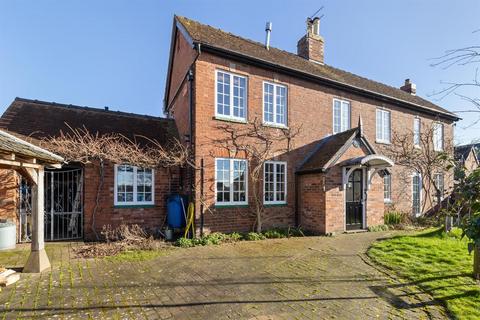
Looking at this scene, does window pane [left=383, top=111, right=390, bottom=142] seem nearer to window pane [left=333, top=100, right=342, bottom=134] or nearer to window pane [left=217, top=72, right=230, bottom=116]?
window pane [left=333, top=100, right=342, bottom=134]

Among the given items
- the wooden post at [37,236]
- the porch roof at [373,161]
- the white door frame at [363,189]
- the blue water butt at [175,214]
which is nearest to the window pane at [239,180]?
the blue water butt at [175,214]

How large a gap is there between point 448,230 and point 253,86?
884 centimetres

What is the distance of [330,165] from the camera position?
10.8 meters

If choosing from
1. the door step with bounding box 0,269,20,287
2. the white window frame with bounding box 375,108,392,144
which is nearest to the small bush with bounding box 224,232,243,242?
the door step with bounding box 0,269,20,287

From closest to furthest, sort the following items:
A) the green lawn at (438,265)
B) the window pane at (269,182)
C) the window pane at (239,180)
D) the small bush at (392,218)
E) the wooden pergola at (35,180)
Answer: the green lawn at (438,265) → the wooden pergola at (35,180) → the window pane at (239,180) → the window pane at (269,182) → the small bush at (392,218)

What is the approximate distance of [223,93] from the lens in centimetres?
1089

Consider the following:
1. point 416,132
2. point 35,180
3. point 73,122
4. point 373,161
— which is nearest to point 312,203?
point 373,161

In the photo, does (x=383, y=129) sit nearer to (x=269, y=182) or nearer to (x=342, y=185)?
(x=342, y=185)

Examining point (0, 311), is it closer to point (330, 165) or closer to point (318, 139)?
point (330, 165)

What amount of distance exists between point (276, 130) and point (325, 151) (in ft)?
7.39

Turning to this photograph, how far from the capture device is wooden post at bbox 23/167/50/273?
6242 mm

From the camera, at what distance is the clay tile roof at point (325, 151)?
11.1 m

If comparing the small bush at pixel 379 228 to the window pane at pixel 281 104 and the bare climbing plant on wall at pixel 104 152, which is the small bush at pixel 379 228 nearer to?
the window pane at pixel 281 104

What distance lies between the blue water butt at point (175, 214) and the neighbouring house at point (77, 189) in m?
0.51
